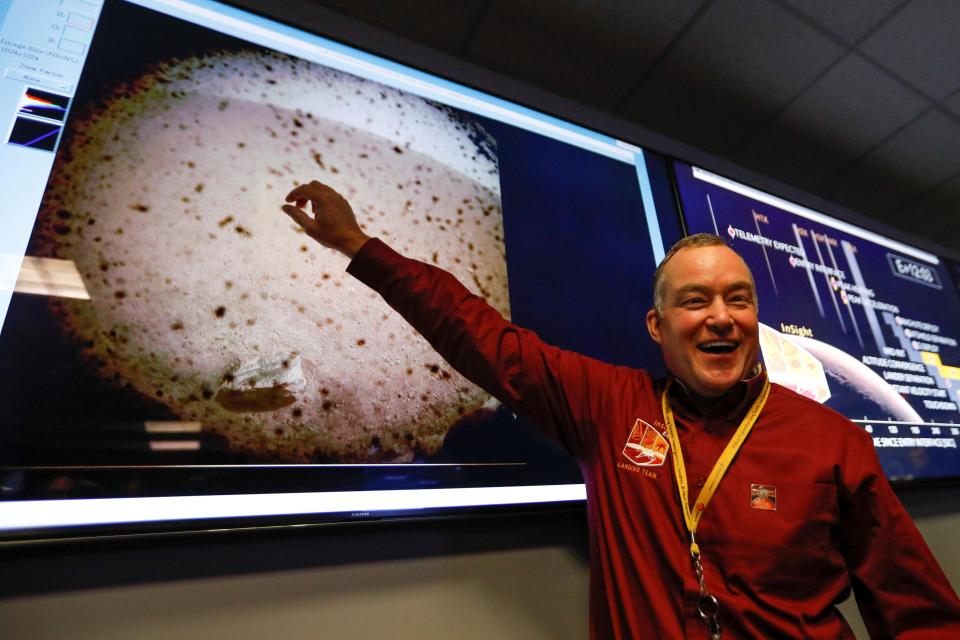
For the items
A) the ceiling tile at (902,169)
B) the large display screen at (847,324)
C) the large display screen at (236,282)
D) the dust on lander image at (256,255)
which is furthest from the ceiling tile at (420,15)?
the ceiling tile at (902,169)

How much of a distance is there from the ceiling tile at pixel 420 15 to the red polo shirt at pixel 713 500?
1176 millimetres

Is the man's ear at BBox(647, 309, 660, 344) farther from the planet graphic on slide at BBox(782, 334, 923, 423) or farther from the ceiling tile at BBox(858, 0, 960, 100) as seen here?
the ceiling tile at BBox(858, 0, 960, 100)

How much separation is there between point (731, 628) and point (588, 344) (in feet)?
2.30

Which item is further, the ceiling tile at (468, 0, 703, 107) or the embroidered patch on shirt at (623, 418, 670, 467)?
the ceiling tile at (468, 0, 703, 107)

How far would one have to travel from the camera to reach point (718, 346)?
3.16 feet

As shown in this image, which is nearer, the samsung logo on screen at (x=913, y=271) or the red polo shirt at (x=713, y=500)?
the red polo shirt at (x=713, y=500)

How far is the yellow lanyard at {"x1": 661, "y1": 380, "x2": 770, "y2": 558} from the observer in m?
0.81

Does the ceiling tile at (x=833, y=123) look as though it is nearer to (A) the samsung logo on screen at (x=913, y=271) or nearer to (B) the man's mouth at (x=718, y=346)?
(A) the samsung logo on screen at (x=913, y=271)

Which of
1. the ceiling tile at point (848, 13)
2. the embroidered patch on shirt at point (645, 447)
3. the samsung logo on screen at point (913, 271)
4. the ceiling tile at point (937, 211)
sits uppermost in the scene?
the ceiling tile at point (848, 13)

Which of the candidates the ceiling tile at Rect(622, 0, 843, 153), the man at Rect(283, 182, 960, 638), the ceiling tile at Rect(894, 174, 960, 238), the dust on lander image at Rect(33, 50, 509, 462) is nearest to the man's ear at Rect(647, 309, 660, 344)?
the man at Rect(283, 182, 960, 638)

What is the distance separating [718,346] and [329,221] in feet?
2.70

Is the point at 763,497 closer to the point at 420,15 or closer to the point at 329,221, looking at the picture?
the point at 329,221

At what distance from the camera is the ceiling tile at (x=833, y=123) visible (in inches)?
79.4

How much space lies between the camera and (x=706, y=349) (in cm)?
97
